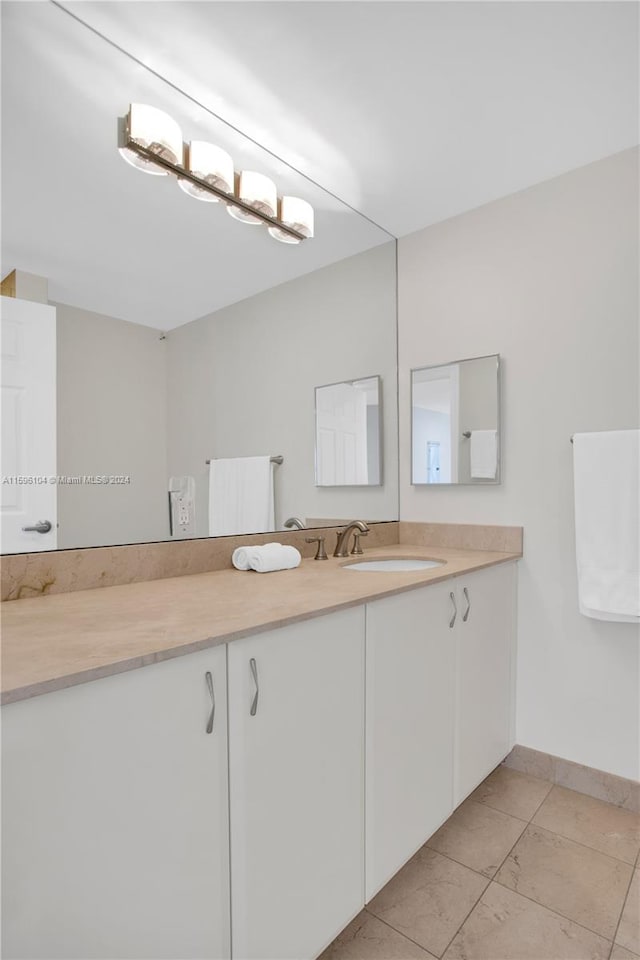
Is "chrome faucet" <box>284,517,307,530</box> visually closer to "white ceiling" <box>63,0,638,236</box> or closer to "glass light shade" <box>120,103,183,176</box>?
"glass light shade" <box>120,103,183,176</box>

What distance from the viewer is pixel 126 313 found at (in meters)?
1.51

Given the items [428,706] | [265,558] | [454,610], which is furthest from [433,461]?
[428,706]

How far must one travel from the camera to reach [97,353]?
144cm

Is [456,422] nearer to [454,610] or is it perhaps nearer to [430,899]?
[454,610]

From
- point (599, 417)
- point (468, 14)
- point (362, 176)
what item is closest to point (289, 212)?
point (362, 176)

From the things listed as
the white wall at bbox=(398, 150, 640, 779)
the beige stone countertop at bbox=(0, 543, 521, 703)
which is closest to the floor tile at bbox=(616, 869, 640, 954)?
the white wall at bbox=(398, 150, 640, 779)

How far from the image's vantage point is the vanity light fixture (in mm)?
1489

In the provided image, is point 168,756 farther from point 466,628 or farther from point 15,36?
point 15,36

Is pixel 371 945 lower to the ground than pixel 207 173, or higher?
lower

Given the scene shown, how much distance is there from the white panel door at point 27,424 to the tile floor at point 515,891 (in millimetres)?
1308

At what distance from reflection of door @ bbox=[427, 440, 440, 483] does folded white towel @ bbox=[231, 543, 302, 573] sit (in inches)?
34.9

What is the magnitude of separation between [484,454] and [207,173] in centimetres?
148

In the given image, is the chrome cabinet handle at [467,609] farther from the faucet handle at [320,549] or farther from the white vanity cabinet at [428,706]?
the faucet handle at [320,549]

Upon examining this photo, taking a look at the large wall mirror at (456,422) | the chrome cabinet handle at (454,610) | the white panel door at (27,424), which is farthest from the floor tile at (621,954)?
the white panel door at (27,424)
